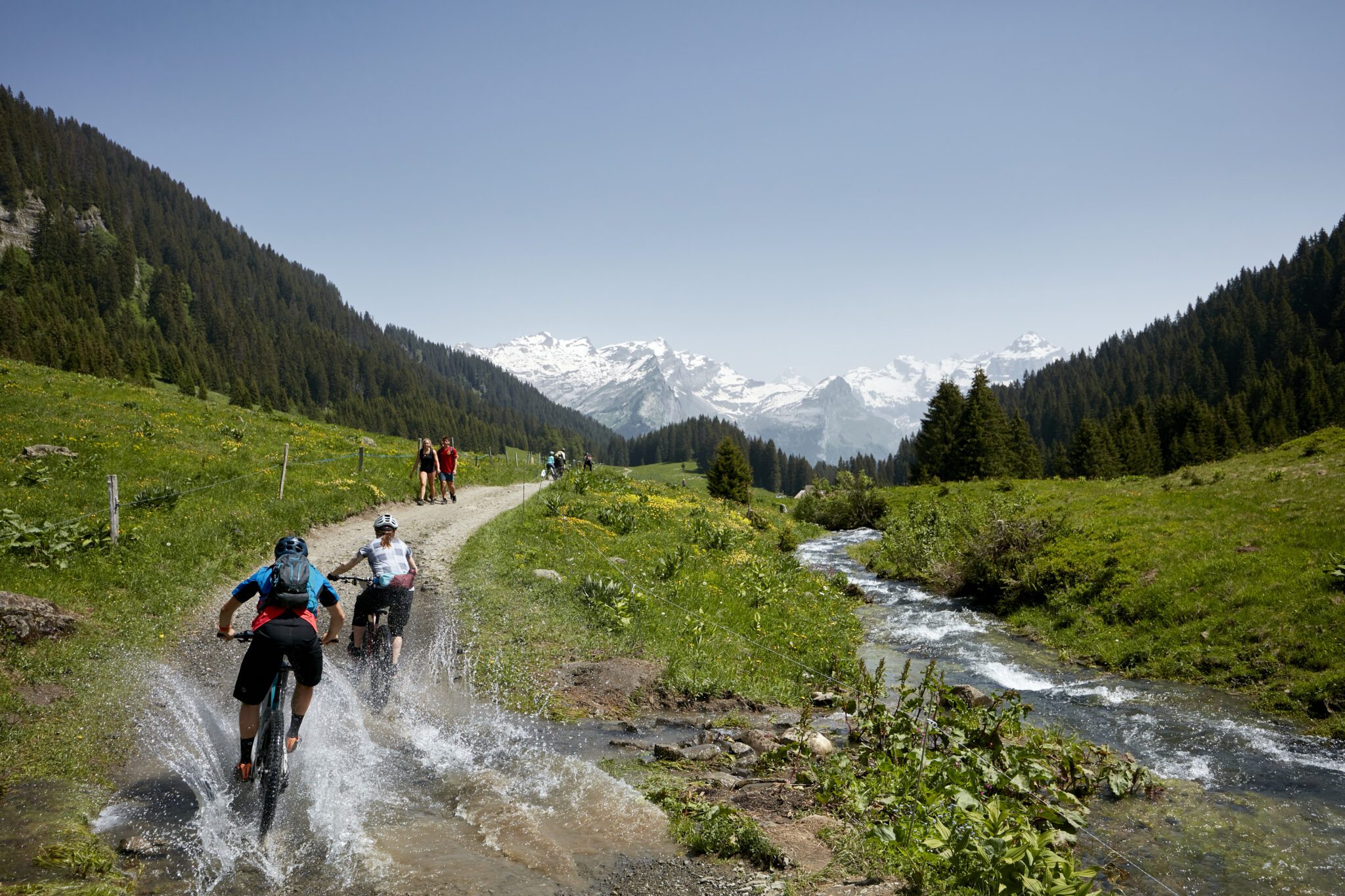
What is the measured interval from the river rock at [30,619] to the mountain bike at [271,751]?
5.81 m

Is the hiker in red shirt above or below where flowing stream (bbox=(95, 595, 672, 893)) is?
above

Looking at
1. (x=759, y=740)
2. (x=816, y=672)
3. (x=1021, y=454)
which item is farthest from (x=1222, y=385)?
(x=759, y=740)

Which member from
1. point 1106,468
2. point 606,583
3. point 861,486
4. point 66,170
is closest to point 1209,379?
point 1106,468

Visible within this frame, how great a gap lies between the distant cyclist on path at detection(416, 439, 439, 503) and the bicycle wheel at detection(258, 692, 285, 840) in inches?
833

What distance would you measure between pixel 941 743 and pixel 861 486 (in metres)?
48.9

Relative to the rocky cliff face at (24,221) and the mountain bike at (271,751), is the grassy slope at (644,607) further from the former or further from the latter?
the rocky cliff face at (24,221)

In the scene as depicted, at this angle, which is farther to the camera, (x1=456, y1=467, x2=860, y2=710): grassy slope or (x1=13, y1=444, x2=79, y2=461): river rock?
(x1=13, y1=444, x2=79, y2=461): river rock

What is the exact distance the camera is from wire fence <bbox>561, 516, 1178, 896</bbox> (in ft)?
26.0

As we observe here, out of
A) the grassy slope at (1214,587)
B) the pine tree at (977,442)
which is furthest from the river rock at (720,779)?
the pine tree at (977,442)

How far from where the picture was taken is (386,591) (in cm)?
1196

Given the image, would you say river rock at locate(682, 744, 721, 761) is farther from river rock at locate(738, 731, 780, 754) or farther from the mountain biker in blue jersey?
the mountain biker in blue jersey

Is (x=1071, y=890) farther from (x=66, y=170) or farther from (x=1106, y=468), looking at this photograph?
(x=66, y=170)

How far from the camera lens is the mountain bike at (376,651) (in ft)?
38.2

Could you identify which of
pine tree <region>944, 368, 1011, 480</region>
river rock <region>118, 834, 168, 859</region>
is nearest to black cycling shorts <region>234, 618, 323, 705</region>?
river rock <region>118, 834, 168, 859</region>
